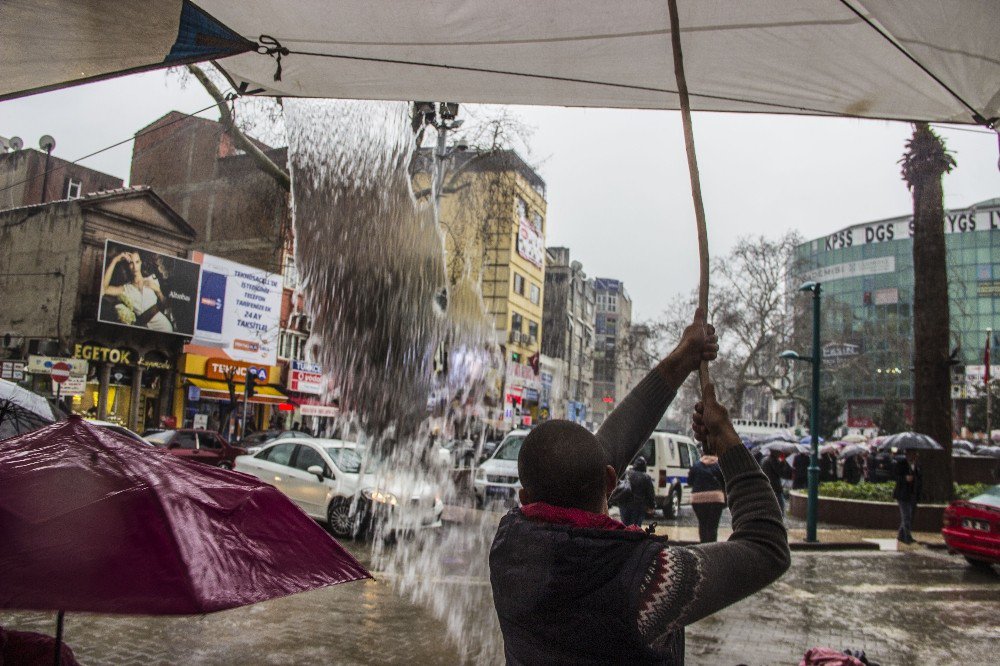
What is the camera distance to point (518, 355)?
198ft

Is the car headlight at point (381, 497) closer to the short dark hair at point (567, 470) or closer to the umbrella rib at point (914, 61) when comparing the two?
the umbrella rib at point (914, 61)

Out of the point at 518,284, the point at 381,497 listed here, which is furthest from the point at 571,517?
the point at 518,284

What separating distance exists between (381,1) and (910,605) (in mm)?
9362

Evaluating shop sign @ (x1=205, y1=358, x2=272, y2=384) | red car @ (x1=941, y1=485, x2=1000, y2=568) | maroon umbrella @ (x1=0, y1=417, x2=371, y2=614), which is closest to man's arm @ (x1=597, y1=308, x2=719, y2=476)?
maroon umbrella @ (x1=0, y1=417, x2=371, y2=614)

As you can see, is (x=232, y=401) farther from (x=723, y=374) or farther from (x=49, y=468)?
(x=723, y=374)

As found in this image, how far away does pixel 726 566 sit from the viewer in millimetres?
1519

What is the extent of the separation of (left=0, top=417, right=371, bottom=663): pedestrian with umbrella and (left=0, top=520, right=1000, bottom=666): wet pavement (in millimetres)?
4072

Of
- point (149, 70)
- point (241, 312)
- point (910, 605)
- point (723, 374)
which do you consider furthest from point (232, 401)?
point (723, 374)

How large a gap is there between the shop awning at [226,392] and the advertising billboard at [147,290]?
2.53m

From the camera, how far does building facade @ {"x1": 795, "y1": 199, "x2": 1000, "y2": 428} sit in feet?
209

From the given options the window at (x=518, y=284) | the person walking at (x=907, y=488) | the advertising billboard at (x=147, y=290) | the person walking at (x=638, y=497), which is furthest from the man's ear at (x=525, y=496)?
the window at (x=518, y=284)

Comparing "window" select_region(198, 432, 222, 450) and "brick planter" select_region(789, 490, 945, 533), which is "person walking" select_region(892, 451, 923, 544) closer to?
"brick planter" select_region(789, 490, 945, 533)

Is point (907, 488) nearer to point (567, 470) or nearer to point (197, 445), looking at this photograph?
point (567, 470)

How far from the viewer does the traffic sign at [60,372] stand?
19.2 metres
